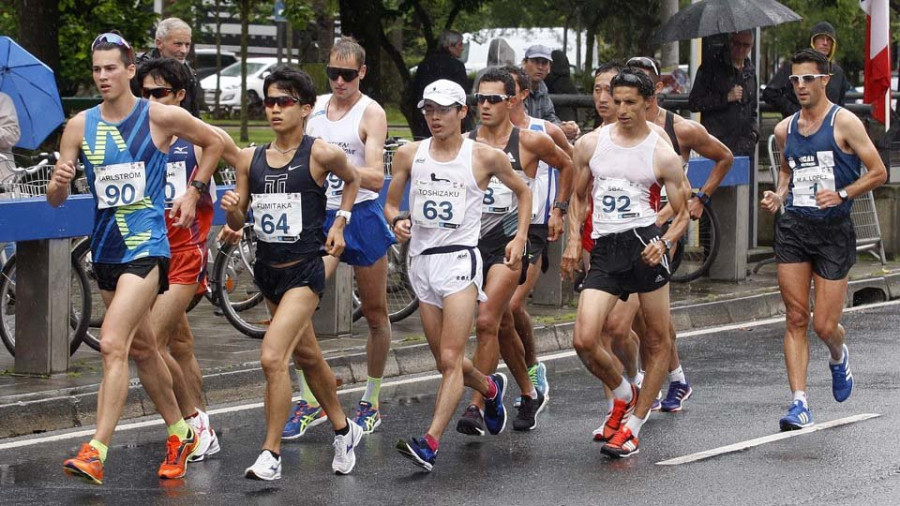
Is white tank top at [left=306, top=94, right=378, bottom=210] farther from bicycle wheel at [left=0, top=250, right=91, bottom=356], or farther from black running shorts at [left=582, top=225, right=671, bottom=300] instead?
bicycle wheel at [left=0, top=250, right=91, bottom=356]

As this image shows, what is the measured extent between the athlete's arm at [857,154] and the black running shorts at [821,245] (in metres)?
0.15

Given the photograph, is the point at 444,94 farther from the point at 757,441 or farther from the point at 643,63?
the point at 757,441

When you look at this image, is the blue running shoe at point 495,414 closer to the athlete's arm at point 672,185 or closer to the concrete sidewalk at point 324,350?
the athlete's arm at point 672,185

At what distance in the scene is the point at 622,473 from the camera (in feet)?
26.0

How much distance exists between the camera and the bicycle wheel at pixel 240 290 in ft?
38.6

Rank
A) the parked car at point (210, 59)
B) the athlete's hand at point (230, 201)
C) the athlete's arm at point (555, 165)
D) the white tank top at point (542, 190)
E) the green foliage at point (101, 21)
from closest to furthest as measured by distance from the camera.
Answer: the athlete's hand at point (230, 201) < the athlete's arm at point (555, 165) < the white tank top at point (542, 190) < the green foliage at point (101, 21) < the parked car at point (210, 59)

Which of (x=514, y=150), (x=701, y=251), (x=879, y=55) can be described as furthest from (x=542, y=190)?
(x=879, y=55)

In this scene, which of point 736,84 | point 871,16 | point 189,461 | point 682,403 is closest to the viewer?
point 189,461

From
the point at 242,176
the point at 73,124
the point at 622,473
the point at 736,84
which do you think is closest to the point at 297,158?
the point at 242,176

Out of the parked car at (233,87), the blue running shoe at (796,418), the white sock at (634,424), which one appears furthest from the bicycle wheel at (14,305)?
the parked car at (233,87)

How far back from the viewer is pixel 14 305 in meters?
10.3

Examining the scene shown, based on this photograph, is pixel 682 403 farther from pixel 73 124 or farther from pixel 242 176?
pixel 73 124

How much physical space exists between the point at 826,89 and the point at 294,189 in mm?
7971

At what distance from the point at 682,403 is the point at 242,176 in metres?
3.23
